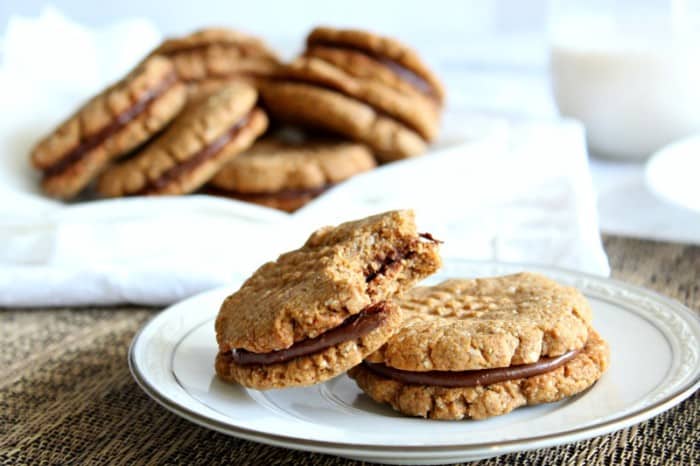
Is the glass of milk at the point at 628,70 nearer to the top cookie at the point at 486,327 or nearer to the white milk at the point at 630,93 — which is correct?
the white milk at the point at 630,93

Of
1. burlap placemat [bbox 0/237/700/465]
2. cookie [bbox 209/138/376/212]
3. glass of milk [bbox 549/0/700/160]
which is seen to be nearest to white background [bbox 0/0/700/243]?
glass of milk [bbox 549/0/700/160]

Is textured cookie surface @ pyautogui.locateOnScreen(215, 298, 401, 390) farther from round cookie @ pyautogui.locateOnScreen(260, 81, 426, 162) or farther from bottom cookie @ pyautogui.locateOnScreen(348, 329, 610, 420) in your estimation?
round cookie @ pyautogui.locateOnScreen(260, 81, 426, 162)

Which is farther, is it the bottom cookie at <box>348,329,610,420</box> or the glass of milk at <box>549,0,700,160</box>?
the glass of milk at <box>549,0,700,160</box>

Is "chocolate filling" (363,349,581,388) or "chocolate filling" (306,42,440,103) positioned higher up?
"chocolate filling" (306,42,440,103)

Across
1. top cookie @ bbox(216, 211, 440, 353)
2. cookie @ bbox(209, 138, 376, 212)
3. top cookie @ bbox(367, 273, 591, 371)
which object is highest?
top cookie @ bbox(216, 211, 440, 353)

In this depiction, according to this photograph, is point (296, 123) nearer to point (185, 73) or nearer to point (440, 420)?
point (185, 73)

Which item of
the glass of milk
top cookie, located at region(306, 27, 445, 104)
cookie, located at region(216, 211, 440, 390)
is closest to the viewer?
cookie, located at region(216, 211, 440, 390)

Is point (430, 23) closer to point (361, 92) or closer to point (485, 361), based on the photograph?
point (361, 92)

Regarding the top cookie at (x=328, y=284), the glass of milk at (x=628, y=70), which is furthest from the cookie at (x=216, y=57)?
the top cookie at (x=328, y=284)
